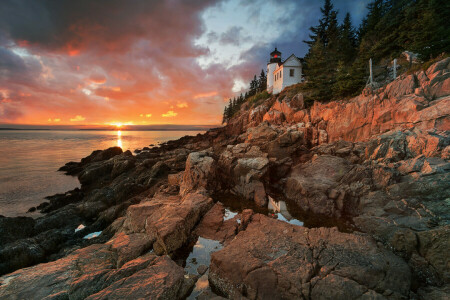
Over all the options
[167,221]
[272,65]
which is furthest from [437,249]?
[272,65]

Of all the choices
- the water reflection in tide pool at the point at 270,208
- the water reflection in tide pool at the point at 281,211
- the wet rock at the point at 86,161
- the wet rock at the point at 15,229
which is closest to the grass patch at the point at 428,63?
the water reflection in tide pool at the point at 270,208

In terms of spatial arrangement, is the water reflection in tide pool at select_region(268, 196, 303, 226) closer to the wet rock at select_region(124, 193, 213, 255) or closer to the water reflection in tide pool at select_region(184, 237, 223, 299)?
the wet rock at select_region(124, 193, 213, 255)

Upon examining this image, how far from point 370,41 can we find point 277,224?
46.4m

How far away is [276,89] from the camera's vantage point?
4509 centimetres

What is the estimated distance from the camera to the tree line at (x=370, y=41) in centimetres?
2152

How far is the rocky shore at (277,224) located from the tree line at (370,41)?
4403 millimetres

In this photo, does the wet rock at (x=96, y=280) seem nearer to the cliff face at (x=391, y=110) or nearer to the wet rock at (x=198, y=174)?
the wet rock at (x=198, y=174)

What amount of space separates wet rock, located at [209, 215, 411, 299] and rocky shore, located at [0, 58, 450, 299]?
0.04 m

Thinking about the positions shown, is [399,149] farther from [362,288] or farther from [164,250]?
[164,250]

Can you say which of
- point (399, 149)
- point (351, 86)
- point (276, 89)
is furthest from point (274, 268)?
point (276, 89)

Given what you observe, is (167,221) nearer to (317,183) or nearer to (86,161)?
(317,183)

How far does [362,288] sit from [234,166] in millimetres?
14425

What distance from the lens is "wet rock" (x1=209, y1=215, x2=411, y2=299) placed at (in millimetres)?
6375

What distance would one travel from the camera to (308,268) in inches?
277
